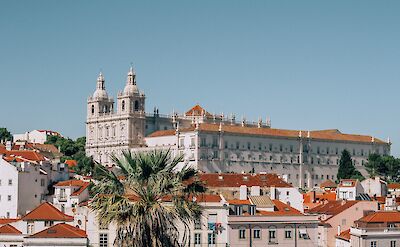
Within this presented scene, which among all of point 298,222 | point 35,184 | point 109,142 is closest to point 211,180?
point 35,184

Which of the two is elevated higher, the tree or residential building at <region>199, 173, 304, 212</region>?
the tree

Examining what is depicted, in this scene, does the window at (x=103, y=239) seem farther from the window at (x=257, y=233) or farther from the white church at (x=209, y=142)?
the white church at (x=209, y=142)

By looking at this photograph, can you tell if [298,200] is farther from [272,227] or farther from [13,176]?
[13,176]

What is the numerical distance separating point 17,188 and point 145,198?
170ft

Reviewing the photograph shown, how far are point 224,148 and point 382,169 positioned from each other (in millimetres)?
33133

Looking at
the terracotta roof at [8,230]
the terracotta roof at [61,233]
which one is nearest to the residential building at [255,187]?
the terracotta roof at [61,233]

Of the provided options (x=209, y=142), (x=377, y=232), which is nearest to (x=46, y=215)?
(x=377, y=232)

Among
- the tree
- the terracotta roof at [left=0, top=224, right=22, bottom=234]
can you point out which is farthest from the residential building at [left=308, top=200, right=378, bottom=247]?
the tree

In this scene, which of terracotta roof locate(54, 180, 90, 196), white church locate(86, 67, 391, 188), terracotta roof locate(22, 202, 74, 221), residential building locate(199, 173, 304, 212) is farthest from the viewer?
white church locate(86, 67, 391, 188)

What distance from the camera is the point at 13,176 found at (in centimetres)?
8025

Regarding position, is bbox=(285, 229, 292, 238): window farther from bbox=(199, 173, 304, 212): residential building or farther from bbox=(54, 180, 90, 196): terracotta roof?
bbox=(54, 180, 90, 196): terracotta roof

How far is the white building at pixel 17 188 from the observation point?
79625mm

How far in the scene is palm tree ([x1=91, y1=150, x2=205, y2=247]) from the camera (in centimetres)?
2945

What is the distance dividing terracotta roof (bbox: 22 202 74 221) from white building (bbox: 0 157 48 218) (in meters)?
15.0
